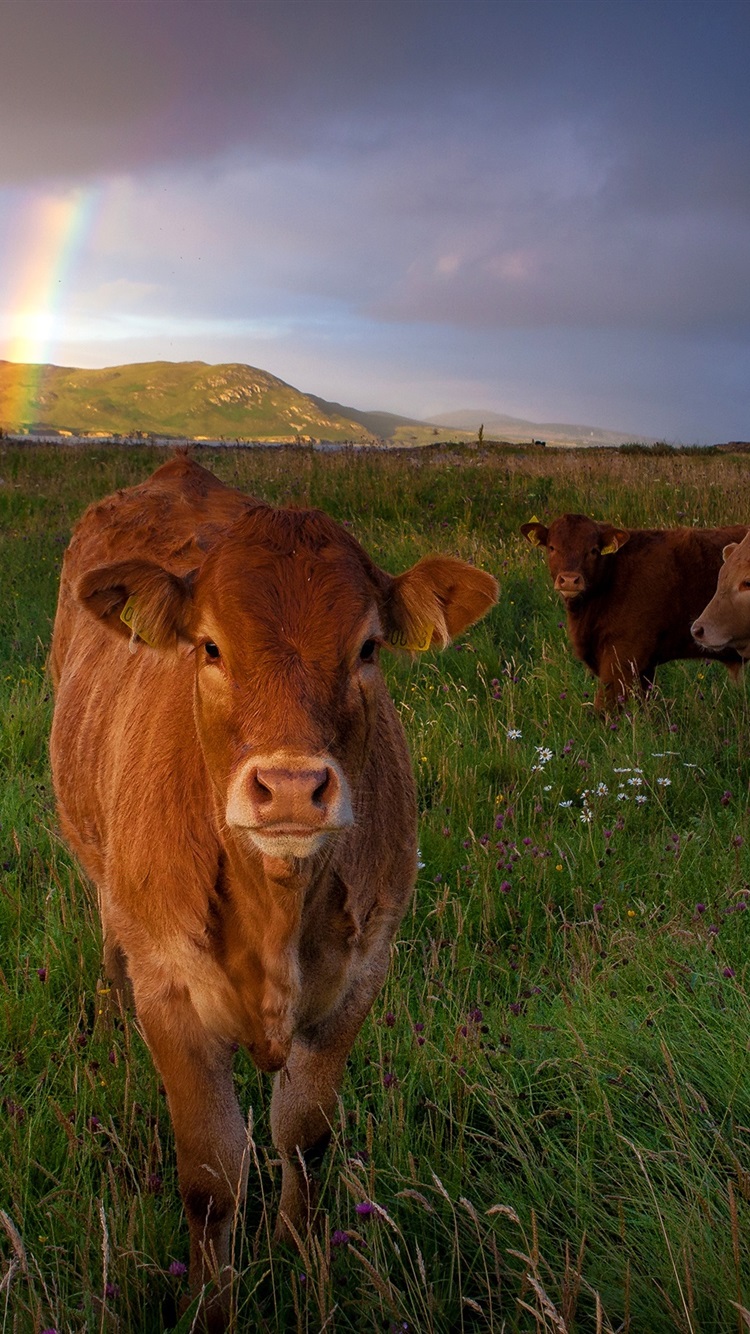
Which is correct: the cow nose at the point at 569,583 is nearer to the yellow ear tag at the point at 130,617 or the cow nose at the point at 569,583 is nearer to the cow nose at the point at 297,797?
the yellow ear tag at the point at 130,617

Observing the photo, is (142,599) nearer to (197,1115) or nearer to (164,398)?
(197,1115)

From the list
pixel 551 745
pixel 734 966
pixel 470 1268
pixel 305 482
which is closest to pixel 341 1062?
pixel 470 1268

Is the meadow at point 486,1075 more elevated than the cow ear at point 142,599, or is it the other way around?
the cow ear at point 142,599

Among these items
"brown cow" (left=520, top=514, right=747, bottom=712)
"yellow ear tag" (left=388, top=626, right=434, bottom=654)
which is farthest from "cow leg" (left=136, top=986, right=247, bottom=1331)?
"brown cow" (left=520, top=514, right=747, bottom=712)

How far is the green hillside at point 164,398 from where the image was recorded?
455 ft

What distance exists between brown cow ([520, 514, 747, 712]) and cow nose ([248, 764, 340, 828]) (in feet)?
18.6

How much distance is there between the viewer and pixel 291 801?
1839 millimetres

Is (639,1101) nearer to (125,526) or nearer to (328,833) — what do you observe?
(328,833)

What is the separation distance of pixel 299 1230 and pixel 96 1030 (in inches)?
37.1

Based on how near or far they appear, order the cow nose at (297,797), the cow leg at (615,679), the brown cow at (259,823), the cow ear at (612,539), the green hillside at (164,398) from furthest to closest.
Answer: the green hillside at (164,398)
the cow ear at (612,539)
the cow leg at (615,679)
the brown cow at (259,823)
the cow nose at (297,797)

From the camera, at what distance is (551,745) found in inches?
226

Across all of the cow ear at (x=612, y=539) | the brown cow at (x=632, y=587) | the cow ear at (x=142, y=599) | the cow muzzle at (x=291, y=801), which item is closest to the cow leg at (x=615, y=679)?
the brown cow at (x=632, y=587)

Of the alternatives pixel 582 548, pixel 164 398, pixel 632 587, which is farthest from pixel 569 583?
pixel 164 398

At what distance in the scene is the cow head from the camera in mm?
1889
